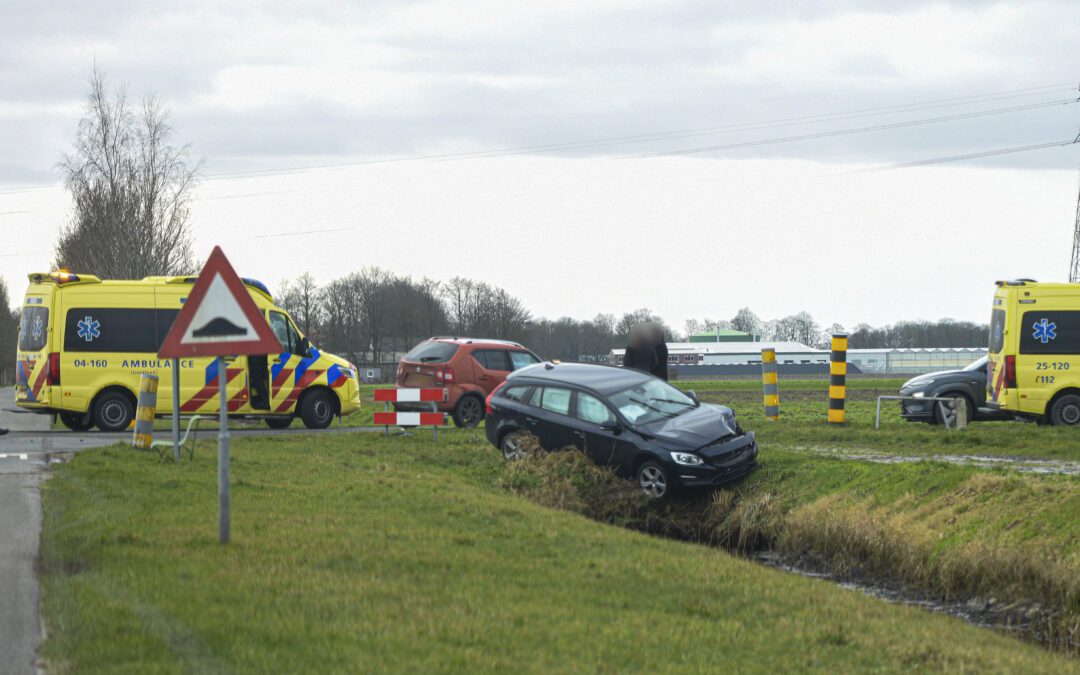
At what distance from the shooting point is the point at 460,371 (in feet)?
78.5

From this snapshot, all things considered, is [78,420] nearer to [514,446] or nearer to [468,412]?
[468,412]

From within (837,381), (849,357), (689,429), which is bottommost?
(849,357)

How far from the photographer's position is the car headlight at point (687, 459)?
47.8ft

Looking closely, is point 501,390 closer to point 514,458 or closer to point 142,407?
point 514,458

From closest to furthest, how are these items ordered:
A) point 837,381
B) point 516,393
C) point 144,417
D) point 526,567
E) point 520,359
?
point 526,567
point 144,417
point 516,393
point 837,381
point 520,359

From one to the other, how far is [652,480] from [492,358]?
9946 mm

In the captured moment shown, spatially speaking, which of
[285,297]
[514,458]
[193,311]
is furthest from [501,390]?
[285,297]

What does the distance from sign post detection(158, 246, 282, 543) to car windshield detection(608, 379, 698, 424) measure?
7381 millimetres

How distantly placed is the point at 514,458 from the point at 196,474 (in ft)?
15.3

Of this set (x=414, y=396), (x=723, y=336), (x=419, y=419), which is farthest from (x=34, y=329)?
(x=723, y=336)

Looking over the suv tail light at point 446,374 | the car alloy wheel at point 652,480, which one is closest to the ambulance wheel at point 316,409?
the suv tail light at point 446,374

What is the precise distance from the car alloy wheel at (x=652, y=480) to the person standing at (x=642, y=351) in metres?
5.43

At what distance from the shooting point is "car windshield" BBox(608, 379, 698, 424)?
15.5 meters

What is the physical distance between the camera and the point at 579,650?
6.17m
